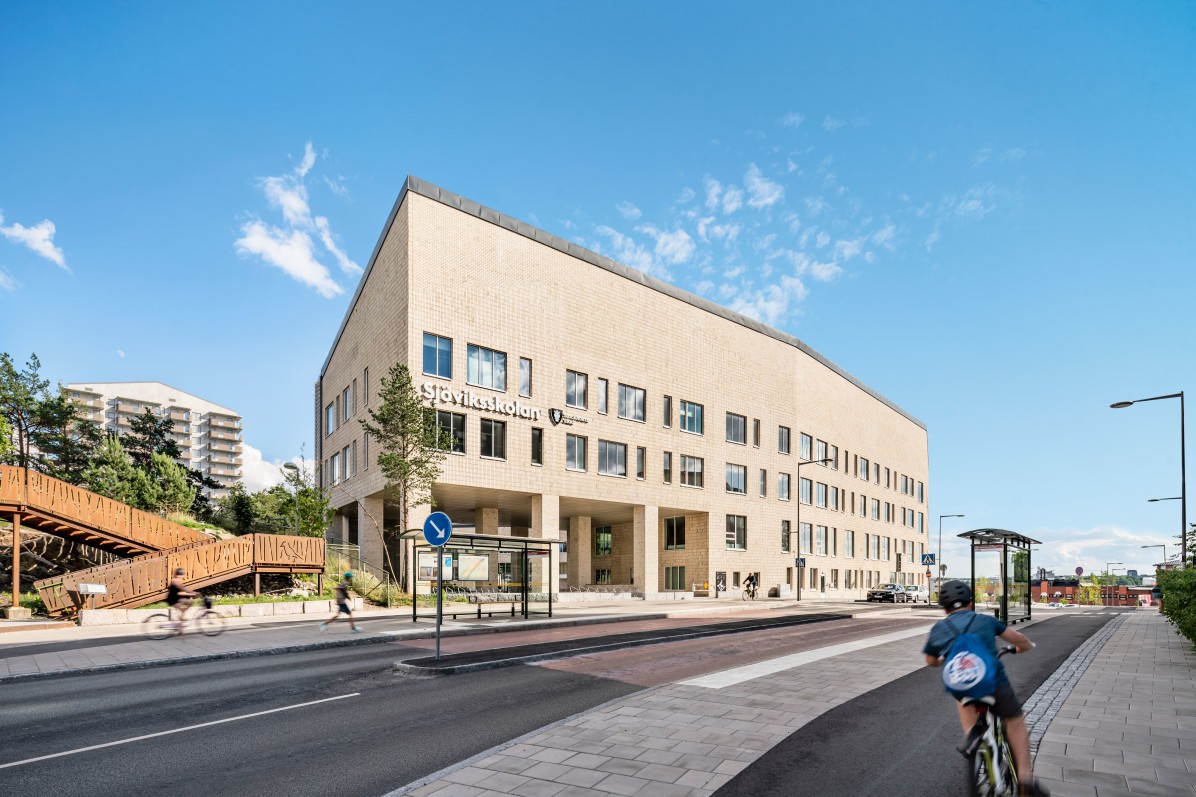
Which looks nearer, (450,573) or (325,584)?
(450,573)

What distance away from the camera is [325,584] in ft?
101

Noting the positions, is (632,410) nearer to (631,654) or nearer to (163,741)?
(631,654)

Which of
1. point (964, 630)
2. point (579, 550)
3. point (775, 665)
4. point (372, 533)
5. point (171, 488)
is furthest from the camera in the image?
point (171, 488)

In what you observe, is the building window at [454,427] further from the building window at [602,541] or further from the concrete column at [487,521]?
the building window at [602,541]

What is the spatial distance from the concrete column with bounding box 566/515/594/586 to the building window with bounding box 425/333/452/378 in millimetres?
17002

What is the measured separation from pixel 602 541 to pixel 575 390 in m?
17.3

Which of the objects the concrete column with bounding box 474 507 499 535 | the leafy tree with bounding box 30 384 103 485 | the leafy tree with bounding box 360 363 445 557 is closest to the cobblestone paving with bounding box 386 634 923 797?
the leafy tree with bounding box 360 363 445 557

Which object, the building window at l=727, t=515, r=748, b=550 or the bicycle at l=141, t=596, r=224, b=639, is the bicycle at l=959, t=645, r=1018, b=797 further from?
the building window at l=727, t=515, r=748, b=550

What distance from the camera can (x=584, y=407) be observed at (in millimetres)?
41844

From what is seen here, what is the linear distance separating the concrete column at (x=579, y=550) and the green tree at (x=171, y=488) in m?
25.5

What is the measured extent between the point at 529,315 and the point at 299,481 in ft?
48.4

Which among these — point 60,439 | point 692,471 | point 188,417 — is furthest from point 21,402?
point 188,417

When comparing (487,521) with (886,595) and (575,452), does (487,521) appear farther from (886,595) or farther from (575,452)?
(886,595)

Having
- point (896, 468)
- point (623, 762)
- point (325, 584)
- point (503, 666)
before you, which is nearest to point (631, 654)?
point (503, 666)
